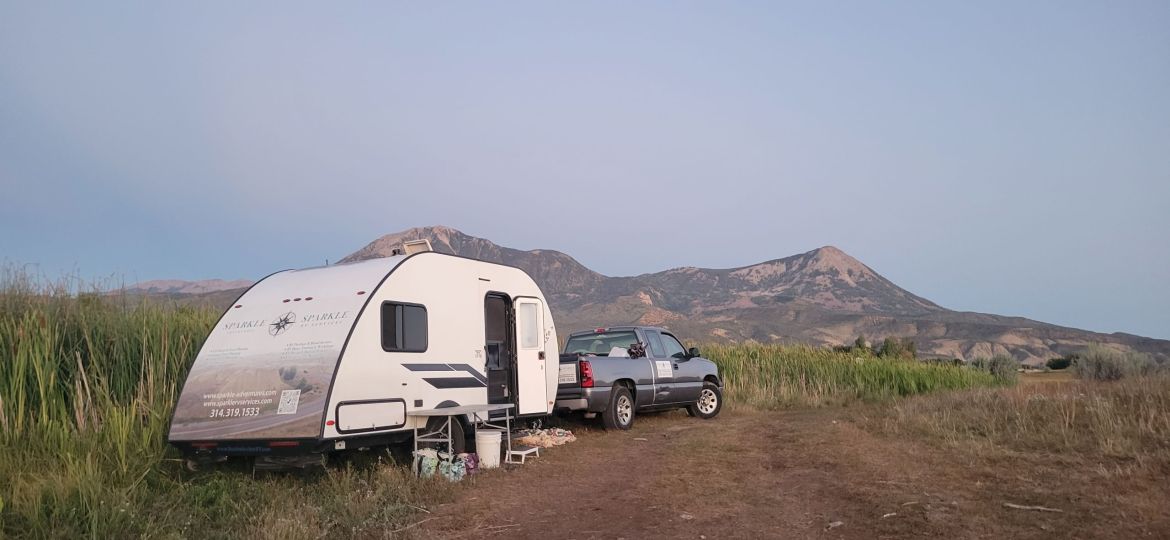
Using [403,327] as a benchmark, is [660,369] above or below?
below

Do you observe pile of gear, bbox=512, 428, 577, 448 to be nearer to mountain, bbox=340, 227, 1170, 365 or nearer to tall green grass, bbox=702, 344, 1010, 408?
tall green grass, bbox=702, 344, 1010, 408

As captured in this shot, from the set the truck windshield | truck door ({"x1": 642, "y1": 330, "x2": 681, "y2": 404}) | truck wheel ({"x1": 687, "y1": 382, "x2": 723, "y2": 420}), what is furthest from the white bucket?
truck wheel ({"x1": 687, "y1": 382, "x2": 723, "y2": 420})

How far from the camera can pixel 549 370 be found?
12672mm

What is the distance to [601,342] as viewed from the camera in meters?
15.2

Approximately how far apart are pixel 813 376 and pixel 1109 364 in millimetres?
7670

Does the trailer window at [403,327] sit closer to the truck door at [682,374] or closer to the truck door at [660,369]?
the truck door at [660,369]

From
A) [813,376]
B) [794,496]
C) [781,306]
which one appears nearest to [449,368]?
[794,496]

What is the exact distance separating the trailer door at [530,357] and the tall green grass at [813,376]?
8.92 meters

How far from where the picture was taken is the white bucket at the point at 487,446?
10.3 metres

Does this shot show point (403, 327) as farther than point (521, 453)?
No

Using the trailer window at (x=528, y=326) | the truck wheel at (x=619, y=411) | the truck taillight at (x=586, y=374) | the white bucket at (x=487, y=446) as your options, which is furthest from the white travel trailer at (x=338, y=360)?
the truck wheel at (x=619, y=411)

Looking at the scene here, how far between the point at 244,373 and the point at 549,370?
4756 millimetres

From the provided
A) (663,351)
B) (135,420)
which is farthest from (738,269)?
(135,420)

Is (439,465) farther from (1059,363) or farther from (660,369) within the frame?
(1059,363)
